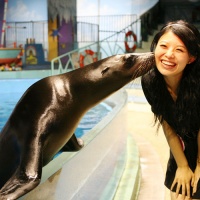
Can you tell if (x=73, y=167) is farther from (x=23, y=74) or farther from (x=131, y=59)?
(x=23, y=74)

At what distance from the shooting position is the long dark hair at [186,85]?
1.28 m

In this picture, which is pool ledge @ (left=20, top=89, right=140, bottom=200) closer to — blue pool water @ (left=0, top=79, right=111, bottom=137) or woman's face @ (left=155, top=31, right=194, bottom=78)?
woman's face @ (left=155, top=31, right=194, bottom=78)

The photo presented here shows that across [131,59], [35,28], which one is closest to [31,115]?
[131,59]

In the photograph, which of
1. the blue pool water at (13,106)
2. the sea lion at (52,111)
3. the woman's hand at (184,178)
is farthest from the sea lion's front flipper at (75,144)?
the blue pool water at (13,106)

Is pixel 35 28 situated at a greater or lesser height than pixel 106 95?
greater

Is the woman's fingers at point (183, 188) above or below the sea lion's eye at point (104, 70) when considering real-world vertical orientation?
below

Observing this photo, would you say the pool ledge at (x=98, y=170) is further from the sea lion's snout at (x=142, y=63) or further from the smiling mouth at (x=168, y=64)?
the smiling mouth at (x=168, y=64)

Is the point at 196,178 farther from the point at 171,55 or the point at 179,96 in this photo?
the point at 171,55

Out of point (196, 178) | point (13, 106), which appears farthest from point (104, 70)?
point (13, 106)

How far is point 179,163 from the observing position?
1.57 metres

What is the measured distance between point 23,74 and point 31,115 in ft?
27.5

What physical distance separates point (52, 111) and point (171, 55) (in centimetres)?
56

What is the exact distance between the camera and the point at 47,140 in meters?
1.41

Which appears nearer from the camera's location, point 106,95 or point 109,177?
point 106,95
